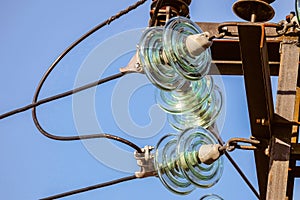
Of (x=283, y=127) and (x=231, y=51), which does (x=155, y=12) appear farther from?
(x=283, y=127)

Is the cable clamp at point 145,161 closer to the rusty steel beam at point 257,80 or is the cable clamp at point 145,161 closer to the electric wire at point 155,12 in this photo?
the rusty steel beam at point 257,80

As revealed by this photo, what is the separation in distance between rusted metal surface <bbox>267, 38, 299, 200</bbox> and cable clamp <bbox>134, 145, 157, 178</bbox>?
52 centimetres

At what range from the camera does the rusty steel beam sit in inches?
190

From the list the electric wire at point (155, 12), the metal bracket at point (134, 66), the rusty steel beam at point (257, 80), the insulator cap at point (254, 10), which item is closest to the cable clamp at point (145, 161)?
the metal bracket at point (134, 66)

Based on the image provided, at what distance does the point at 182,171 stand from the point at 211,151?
0.19 meters

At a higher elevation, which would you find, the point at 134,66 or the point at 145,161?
the point at 134,66

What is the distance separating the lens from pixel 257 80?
4906mm

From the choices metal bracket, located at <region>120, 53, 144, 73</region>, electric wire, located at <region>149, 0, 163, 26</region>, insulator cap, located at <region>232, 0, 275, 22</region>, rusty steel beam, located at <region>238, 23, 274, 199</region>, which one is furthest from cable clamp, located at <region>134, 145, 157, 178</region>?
insulator cap, located at <region>232, 0, 275, 22</region>

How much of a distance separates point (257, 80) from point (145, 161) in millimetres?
595

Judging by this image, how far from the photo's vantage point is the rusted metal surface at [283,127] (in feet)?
15.8

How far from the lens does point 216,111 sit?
193 inches

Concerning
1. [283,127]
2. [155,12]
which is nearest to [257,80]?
[283,127]

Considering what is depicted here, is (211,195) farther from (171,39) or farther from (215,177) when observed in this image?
(171,39)

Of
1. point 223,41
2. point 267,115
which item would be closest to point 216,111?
point 267,115
